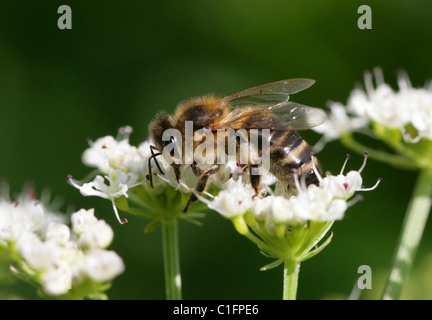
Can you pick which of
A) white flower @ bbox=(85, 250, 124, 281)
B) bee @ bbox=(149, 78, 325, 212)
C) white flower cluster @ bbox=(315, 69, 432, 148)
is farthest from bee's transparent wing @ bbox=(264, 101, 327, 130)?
white flower @ bbox=(85, 250, 124, 281)

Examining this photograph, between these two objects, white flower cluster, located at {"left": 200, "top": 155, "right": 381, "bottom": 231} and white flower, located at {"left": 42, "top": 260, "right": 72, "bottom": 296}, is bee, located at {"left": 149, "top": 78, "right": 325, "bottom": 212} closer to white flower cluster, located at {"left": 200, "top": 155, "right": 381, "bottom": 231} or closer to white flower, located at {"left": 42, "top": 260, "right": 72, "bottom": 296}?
white flower cluster, located at {"left": 200, "top": 155, "right": 381, "bottom": 231}

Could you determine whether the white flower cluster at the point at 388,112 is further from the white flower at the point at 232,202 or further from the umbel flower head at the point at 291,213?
the white flower at the point at 232,202

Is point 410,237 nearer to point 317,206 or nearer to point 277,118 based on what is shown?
point 317,206

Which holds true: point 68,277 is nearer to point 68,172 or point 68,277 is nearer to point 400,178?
point 68,172

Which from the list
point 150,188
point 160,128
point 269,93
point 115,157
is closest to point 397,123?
point 269,93

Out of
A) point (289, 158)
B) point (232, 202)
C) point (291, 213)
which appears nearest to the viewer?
point (291, 213)

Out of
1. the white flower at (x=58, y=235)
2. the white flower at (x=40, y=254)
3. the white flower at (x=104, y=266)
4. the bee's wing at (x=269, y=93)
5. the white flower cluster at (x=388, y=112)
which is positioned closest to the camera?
the white flower at (x=104, y=266)

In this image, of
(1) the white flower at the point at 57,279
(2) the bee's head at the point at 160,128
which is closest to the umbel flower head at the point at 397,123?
(2) the bee's head at the point at 160,128
